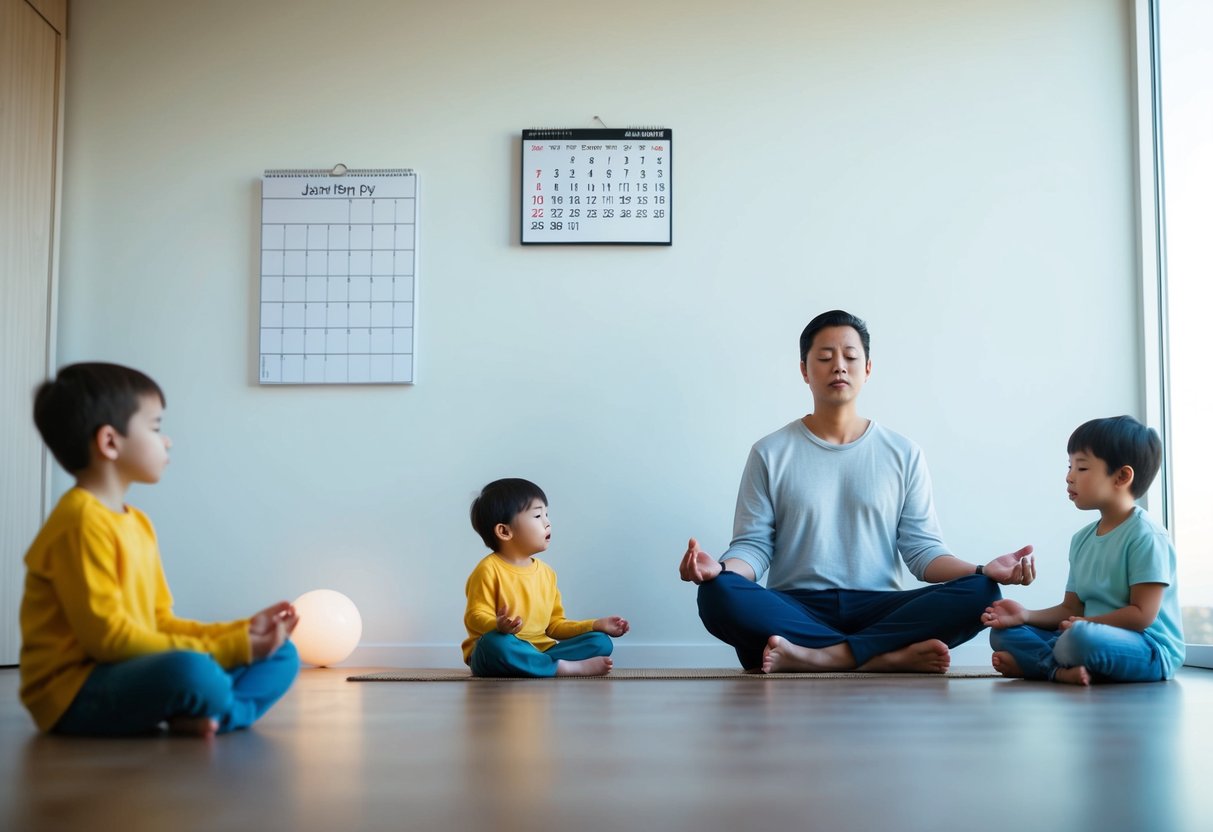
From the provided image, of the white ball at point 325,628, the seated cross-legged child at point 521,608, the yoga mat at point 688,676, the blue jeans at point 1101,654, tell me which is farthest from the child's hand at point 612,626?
the blue jeans at point 1101,654

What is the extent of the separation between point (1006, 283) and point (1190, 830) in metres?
2.75

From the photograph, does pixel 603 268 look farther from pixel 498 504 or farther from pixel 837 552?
pixel 837 552

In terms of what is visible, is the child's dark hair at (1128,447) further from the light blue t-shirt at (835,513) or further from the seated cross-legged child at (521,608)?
the seated cross-legged child at (521,608)

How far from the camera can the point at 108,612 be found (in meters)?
1.52

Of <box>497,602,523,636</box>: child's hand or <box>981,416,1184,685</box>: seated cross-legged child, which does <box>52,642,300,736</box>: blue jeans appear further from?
<box>981,416,1184,685</box>: seated cross-legged child

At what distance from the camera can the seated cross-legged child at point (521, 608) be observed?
9.11 ft

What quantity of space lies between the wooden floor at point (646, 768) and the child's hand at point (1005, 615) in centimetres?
54

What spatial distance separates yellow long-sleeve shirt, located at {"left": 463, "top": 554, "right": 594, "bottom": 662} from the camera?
114 inches

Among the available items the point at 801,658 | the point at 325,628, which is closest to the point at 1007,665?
the point at 801,658

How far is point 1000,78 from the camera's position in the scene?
3.56 meters

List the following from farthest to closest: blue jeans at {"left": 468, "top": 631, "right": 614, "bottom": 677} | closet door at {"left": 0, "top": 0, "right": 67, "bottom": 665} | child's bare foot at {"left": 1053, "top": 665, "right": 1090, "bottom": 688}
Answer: closet door at {"left": 0, "top": 0, "right": 67, "bottom": 665} < blue jeans at {"left": 468, "top": 631, "right": 614, "bottom": 677} < child's bare foot at {"left": 1053, "top": 665, "right": 1090, "bottom": 688}

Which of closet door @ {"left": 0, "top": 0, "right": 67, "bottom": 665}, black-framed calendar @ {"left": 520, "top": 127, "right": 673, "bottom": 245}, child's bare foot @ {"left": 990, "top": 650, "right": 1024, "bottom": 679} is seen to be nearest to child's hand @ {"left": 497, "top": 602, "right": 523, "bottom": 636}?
child's bare foot @ {"left": 990, "top": 650, "right": 1024, "bottom": 679}

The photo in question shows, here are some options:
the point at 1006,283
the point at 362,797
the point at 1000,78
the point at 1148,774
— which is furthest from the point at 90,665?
the point at 1000,78

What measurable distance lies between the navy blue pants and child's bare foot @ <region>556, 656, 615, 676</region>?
0.28 m
